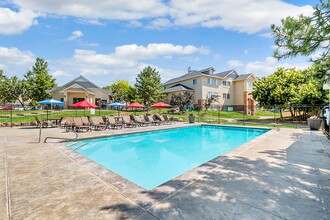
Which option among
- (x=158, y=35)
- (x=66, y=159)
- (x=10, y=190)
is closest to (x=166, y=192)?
(x=10, y=190)

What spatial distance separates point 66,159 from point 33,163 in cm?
90

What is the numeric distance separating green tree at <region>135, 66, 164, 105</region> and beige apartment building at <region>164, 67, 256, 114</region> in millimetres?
2505

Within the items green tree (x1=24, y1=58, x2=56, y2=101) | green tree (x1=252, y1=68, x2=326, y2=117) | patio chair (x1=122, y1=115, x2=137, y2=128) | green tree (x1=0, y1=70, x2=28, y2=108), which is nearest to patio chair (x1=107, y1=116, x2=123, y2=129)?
patio chair (x1=122, y1=115, x2=137, y2=128)

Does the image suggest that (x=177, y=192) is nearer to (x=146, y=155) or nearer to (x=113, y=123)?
(x=146, y=155)

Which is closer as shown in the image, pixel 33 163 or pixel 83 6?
pixel 33 163

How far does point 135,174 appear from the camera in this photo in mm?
6859

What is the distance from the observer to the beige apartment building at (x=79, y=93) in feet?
114

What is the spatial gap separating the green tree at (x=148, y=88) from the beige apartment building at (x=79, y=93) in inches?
324

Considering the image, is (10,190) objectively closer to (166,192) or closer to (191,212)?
(166,192)

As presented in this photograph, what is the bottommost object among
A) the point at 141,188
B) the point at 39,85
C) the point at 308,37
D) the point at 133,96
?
the point at 141,188

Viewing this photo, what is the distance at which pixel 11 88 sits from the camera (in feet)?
141

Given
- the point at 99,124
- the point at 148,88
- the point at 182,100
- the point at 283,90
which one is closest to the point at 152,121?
the point at 99,124

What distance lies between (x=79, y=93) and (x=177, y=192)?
121 ft

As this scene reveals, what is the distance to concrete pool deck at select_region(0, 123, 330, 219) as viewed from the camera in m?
2.93
